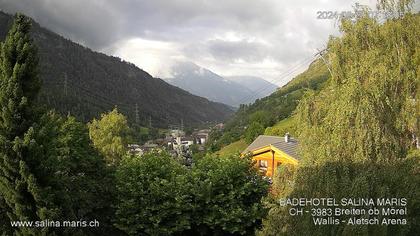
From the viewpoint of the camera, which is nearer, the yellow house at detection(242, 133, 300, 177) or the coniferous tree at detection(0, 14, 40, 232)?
the coniferous tree at detection(0, 14, 40, 232)

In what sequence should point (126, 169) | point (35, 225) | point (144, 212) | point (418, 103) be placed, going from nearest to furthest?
point (35, 225), point (418, 103), point (144, 212), point (126, 169)

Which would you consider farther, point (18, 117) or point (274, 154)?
point (274, 154)

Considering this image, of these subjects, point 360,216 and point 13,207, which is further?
point 13,207

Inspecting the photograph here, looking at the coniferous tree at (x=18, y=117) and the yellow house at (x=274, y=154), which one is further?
the yellow house at (x=274, y=154)

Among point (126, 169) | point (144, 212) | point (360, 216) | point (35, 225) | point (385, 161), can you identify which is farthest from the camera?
point (126, 169)

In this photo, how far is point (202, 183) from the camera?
821 inches

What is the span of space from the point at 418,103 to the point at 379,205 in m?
5.98

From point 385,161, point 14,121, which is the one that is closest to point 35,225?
point 14,121

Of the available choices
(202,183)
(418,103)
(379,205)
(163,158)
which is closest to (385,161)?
(379,205)

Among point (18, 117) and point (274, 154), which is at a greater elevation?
point (274, 154)

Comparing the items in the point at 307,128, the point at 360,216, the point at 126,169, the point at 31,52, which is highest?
the point at 31,52

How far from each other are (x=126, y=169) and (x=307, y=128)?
11854 mm

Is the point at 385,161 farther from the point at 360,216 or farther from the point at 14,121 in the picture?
the point at 14,121

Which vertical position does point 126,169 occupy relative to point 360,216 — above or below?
above
